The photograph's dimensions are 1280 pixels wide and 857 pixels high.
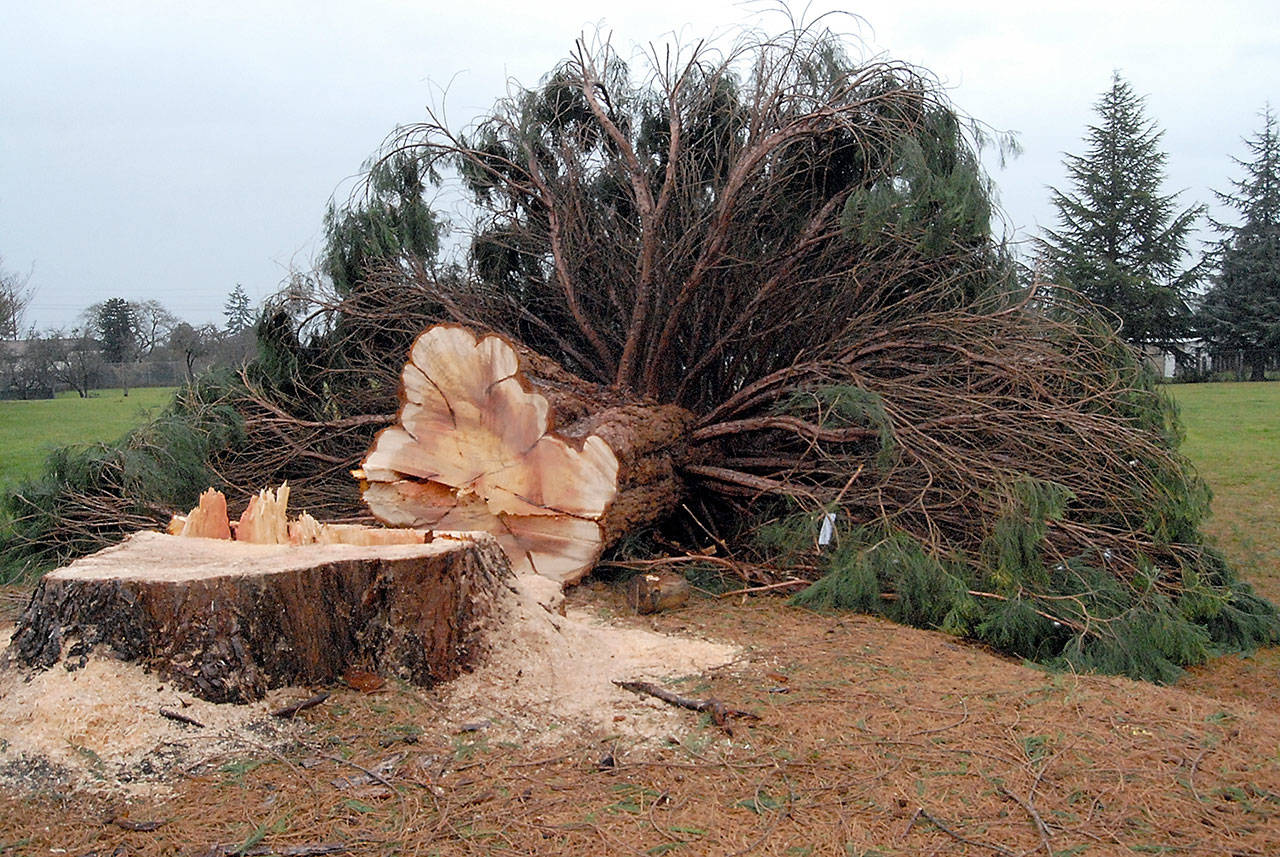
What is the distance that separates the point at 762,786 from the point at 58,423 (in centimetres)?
1510

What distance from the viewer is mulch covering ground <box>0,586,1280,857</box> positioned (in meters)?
2.30

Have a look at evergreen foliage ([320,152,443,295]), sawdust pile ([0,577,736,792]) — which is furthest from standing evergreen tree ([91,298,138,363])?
sawdust pile ([0,577,736,792])

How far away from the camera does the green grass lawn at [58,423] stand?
8.38 metres

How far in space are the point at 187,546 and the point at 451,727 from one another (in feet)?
3.83

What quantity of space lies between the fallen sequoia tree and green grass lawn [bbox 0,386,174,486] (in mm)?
1745

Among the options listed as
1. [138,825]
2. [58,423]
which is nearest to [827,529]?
[138,825]

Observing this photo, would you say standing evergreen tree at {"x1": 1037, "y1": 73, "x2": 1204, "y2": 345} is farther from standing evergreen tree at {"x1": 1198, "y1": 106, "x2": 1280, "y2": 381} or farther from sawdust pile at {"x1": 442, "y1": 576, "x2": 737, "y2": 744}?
sawdust pile at {"x1": 442, "y1": 576, "x2": 737, "y2": 744}

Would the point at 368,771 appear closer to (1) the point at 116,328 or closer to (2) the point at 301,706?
(2) the point at 301,706

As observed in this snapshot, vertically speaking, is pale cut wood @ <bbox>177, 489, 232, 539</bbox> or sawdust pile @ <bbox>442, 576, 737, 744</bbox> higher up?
pale cut wood @ <bbox>177, 489, 232, 539</bbox>

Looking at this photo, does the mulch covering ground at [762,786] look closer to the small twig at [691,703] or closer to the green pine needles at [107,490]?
the small twig at [691,703]

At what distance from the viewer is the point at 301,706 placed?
297 cm

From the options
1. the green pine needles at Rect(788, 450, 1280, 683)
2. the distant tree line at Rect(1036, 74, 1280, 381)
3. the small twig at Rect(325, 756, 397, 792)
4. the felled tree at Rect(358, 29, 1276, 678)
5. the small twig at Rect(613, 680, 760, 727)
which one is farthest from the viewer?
the distant tree line at Rect(1036, 74, 1280, 381)

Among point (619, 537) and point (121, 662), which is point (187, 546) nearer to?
point (121, 662)

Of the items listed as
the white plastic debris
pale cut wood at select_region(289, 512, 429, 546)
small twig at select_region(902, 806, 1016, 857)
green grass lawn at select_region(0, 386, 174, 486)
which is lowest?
small twig at select_region(902, 806, 1016, 857)
